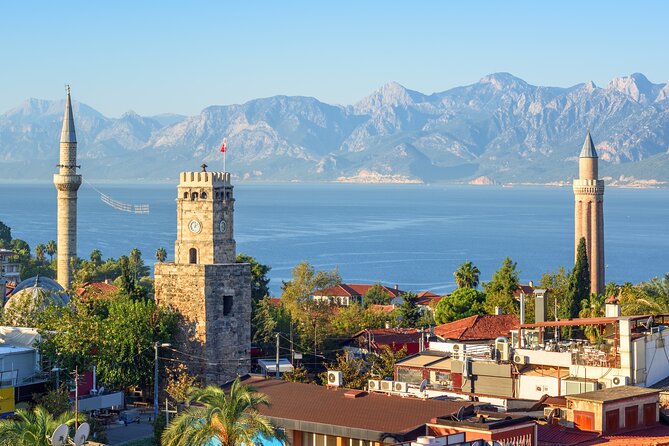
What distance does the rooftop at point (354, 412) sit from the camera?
92.1ft

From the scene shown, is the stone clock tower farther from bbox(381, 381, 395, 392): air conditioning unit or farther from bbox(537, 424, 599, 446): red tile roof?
bbox(537, 424, 599, 446): red tile roof

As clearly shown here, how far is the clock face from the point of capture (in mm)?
50031

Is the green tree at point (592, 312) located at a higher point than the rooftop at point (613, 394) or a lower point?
higher

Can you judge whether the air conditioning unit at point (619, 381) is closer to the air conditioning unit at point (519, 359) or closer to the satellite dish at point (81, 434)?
the air conditioning unit at point (519, 359)

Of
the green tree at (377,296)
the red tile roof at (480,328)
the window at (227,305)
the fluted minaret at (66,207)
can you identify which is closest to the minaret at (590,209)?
the green tree at (377,296)

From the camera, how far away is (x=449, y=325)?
6109 cm

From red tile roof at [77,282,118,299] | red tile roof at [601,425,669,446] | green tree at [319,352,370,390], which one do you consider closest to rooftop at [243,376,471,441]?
red tile roof at [601,425,669,446]

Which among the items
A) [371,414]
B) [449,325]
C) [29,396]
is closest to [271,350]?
[449,325]

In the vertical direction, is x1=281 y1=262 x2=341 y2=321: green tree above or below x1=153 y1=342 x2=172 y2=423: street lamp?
above

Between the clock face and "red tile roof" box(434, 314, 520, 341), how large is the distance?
1336 centimetres

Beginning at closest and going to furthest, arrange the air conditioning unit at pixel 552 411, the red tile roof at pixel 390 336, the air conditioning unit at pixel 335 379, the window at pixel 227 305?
1. the air conditioning unit at pixel 552 411
2. the air conditioning unit at pixel 335 379
3. the window at pixel 227 305
4. the red tile roof at pixel 390 336

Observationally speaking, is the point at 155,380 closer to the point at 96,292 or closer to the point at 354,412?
the point at 354,412

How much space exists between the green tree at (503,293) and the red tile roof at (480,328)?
6952mm

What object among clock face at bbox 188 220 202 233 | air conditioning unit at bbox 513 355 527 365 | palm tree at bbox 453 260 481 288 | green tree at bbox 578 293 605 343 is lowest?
air conditioning unit at bbox 513 355 527 365
